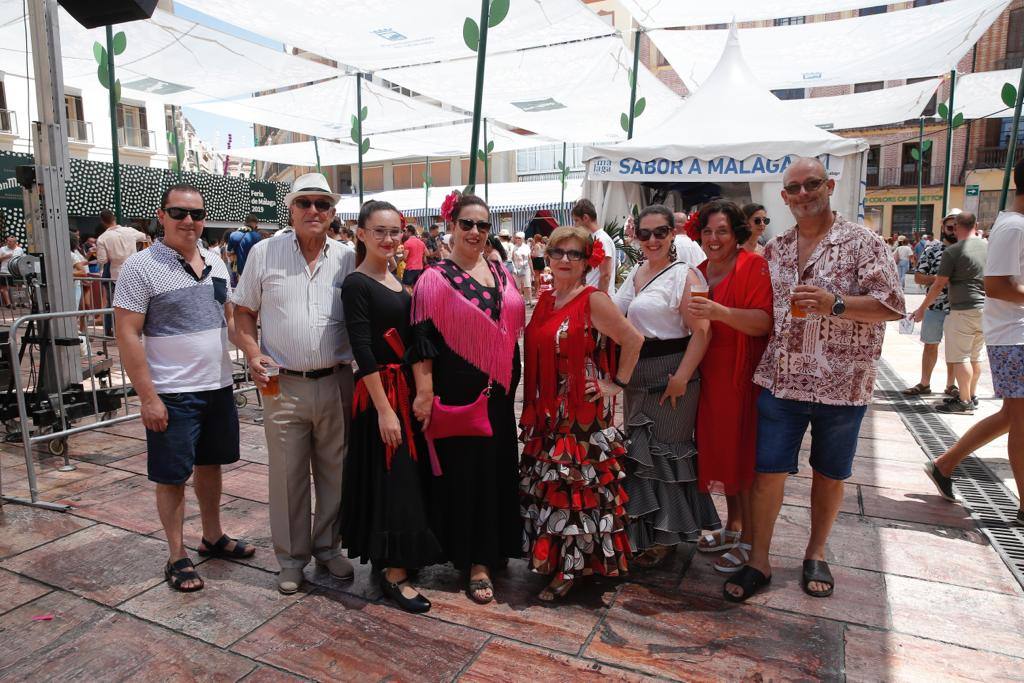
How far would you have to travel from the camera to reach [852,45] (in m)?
11.2

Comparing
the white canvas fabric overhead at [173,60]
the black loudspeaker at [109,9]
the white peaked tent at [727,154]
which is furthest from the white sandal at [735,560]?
the white canvas fabric overhead at [173,60]

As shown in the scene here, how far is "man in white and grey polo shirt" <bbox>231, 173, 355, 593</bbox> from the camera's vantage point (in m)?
2.64

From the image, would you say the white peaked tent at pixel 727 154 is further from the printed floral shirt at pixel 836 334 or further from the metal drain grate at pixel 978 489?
the printed floral shirt at pixel 836 334

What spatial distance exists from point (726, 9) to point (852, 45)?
2805mm

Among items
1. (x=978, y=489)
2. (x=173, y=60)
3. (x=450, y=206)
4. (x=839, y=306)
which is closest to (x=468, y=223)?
(x=450, y=206)

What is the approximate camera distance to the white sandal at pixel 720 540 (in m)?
3.15

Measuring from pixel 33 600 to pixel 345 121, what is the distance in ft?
49.6

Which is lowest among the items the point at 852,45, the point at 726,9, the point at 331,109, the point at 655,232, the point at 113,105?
the point at 655,232

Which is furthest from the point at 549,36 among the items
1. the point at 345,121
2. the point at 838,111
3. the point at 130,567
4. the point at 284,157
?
the point at 284,157

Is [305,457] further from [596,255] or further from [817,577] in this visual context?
[817,577]

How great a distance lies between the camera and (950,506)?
3.69 meters

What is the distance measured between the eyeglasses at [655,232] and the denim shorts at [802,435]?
0.80 metres

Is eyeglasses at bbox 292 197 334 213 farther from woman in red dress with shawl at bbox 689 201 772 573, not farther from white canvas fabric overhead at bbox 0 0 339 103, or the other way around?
white canvas fabric overhead at bbox 0 0 339 103

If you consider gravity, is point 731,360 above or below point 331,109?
below
